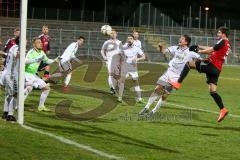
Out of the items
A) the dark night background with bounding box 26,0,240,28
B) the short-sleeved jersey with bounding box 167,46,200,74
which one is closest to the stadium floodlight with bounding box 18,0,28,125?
the short-sleeved jersey with bounding box 167,46,200,74

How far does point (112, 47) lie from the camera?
793 inches

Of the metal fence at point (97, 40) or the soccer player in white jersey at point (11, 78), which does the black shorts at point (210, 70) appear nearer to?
the soccer player in white jersey at point (11, 78)

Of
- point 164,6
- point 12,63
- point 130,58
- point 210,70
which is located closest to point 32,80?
point 12,63

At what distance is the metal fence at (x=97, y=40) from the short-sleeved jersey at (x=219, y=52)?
33272mm

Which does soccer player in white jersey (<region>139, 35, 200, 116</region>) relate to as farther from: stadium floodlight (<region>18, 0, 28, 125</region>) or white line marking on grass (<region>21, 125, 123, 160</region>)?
white line marking on grass (<region>21, 125, 123, 160</region>)

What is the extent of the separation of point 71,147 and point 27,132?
5.19 feet

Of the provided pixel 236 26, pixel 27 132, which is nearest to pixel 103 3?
pixel 236 26

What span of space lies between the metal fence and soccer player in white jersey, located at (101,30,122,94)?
26164 millimetres

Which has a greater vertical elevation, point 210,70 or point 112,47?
point 112,47

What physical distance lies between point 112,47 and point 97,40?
102 ft

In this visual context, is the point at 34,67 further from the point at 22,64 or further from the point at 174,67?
the point at 174,67

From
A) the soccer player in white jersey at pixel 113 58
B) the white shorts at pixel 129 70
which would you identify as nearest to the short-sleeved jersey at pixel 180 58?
the white shorts at pixel 129 70

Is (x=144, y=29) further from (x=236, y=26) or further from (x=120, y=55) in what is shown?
(x=120, y=55)

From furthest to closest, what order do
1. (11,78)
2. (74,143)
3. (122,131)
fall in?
(11,78)
(122,131)
(74,143)
